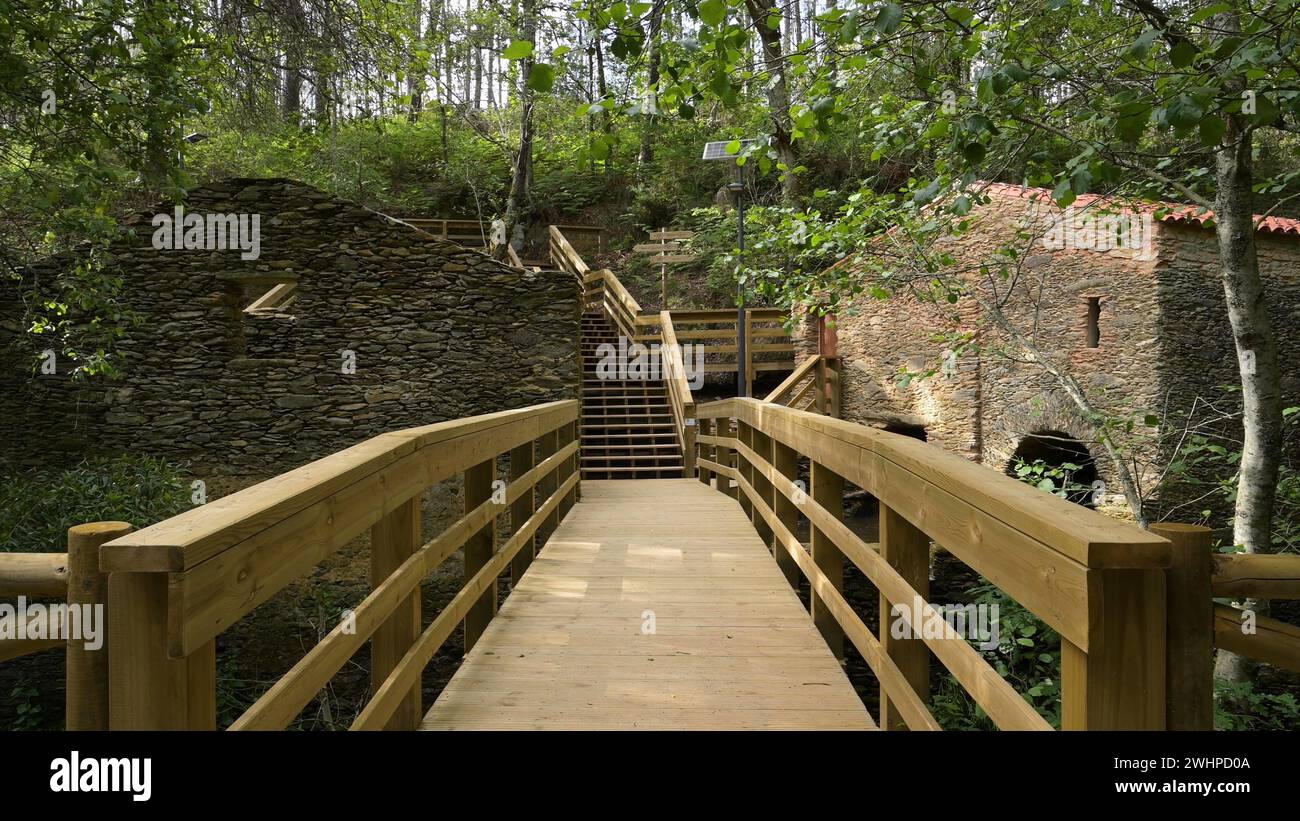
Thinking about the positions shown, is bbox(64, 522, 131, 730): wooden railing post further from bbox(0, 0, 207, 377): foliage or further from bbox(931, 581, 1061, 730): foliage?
bbox(931, 581, 1061, 730): foliage

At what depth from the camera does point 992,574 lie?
153cm

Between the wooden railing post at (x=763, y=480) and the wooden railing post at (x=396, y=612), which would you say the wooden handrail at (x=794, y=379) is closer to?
the wooden railing post at (x=763, y=480)

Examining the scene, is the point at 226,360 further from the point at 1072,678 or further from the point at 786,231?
the point at 1072,678

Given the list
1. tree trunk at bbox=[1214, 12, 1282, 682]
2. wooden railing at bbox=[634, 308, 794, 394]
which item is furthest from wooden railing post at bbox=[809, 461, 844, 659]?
wooden railing at bbox=[634, 308, 794, 394]

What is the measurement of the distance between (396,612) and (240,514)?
110 centimetres

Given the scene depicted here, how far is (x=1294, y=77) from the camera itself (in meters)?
3.21

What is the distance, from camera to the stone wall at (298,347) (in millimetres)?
8867

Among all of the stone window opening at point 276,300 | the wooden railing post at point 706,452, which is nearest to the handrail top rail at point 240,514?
the wooden railing post at point 706,452

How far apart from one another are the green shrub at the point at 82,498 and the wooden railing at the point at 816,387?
9.69 m

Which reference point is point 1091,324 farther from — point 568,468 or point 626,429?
point 568,468

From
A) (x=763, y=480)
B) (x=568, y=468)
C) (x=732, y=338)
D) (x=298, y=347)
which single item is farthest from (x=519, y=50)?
(x=732, y=338)

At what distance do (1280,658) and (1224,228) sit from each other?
5324 mm

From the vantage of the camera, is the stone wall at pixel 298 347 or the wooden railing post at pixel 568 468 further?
the stone wall at pixel 298 347

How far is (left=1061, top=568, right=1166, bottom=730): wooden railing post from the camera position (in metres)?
1.17
